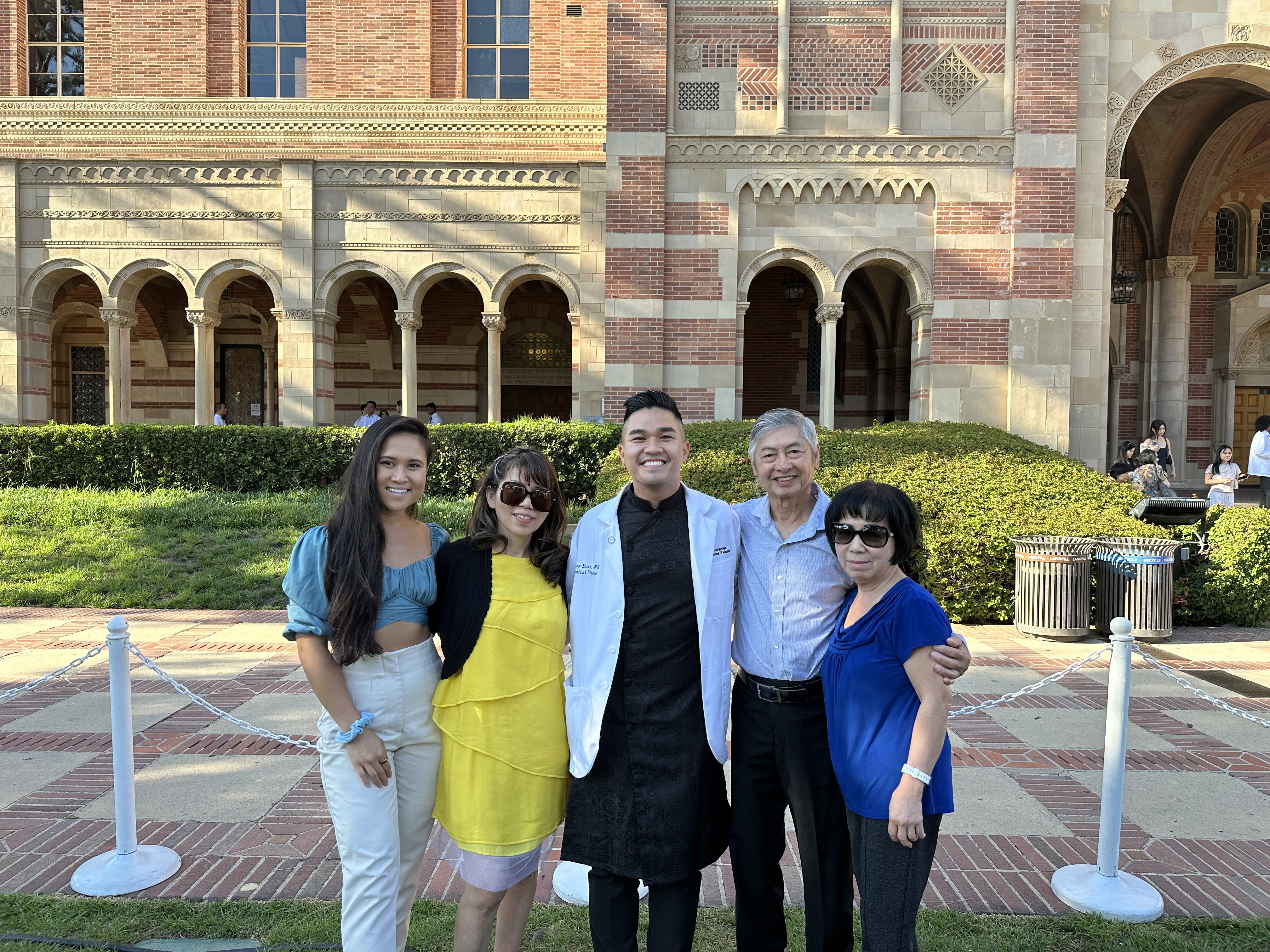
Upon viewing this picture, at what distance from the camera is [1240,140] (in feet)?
66.0

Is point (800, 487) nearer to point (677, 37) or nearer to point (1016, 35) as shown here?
point (677, 37)

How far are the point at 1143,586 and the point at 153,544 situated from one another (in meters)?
11.6

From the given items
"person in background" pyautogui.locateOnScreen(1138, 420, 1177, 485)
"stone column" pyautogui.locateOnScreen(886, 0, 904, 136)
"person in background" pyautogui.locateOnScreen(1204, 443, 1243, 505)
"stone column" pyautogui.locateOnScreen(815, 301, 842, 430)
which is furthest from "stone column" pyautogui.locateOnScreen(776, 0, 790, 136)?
"person in background" pyautogui.locateOnScreen(1204, 443, 1243, 505)

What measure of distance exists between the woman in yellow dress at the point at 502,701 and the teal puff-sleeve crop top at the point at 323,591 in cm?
6

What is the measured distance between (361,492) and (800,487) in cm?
147

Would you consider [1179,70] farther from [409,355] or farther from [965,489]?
[409,355]

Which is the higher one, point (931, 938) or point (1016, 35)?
point (1016, 35)

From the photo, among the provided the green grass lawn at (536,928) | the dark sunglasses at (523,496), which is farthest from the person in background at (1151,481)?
the dark sunglasses at (523,496)

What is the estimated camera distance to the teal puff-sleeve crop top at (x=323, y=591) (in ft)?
8.34

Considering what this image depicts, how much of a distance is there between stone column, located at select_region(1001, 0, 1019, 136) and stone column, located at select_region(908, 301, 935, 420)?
337 cm

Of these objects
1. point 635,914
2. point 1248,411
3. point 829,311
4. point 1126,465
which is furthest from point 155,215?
point 1248,411

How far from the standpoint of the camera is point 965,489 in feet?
32.2

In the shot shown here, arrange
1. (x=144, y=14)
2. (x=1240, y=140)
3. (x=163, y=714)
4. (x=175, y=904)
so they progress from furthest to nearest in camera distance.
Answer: (x=1240, y=140) → (x=144, y=14) → (x=163, y=714) → (x=175, y=904)

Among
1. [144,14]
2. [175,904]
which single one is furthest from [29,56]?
[175,904]
